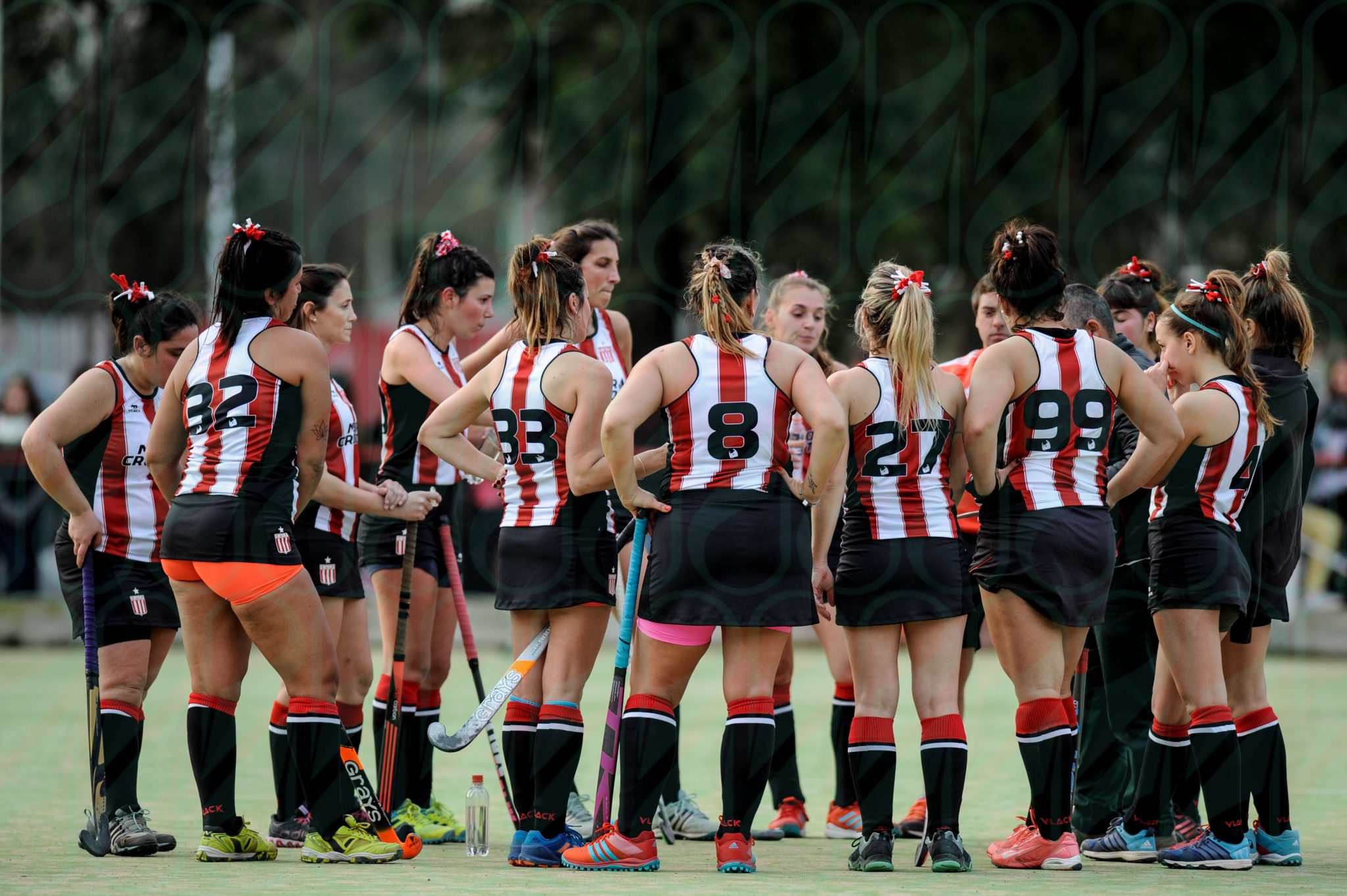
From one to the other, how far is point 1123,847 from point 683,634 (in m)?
1.81

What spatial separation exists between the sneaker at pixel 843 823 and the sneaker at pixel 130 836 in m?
2.48

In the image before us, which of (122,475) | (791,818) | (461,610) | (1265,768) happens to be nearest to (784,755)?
(791,818)

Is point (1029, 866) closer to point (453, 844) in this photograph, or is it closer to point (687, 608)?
point (687, 608)

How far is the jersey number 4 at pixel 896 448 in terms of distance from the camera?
5.57 metres

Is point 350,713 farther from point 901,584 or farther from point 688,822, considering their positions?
point 901,584

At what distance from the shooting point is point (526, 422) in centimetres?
558

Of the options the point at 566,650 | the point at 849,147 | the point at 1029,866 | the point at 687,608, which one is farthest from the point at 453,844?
the point at 849,147

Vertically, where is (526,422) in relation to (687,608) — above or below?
above

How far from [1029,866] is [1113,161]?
10.8 meters

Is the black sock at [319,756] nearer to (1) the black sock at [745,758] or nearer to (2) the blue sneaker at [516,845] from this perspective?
(2) the blue sneaker at [516,845]

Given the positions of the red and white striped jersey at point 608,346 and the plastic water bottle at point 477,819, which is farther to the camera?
the red and white striped jersey at point 608,346

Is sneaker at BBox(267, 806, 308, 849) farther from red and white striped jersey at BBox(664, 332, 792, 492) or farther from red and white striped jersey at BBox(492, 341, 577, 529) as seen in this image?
red and white striped jersey at BBox(664, 332, 792, 492)

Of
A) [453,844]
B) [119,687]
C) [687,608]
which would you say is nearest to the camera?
[687,608]

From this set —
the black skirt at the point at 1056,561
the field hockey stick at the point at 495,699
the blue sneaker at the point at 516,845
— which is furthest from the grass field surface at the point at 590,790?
the black skirt at the point at 1056,561
